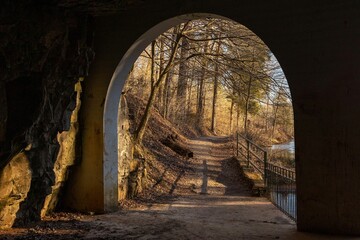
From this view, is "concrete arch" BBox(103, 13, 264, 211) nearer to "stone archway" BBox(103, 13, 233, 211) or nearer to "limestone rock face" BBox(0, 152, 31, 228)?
"stone archway" BBox(103, 13, 233, 211)

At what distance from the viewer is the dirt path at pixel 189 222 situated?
5.25m

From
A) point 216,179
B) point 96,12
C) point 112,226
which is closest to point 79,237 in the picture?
point 112,226

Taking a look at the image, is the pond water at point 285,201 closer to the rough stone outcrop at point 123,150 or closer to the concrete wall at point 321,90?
the concrete wall at point 321,90

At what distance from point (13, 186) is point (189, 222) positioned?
9.51ft

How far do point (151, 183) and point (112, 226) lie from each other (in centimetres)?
498

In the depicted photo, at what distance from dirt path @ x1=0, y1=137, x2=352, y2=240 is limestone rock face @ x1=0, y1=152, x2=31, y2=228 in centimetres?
31

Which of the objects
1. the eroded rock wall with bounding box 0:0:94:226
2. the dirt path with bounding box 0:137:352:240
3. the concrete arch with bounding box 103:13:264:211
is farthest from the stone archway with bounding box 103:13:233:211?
the eroded rock wall with bounding box 0:0:94:226

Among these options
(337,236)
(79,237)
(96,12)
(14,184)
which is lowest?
(79,237)

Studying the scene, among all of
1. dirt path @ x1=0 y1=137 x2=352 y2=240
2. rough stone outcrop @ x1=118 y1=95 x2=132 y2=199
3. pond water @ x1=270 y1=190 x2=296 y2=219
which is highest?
rough stone outcrop @ x1=118 y1=95 x2=132 y2=199

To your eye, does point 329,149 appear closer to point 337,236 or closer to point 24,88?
point 337,236

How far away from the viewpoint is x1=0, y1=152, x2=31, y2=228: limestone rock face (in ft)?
17.4

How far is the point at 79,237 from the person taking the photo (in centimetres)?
518

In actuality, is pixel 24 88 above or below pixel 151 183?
above

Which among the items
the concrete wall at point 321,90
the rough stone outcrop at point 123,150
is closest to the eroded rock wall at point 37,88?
the rough stone outcrop at point 123,150
